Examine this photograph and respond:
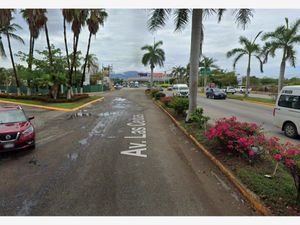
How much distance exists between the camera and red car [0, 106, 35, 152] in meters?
6.26

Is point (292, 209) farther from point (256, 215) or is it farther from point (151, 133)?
point (151, 133)

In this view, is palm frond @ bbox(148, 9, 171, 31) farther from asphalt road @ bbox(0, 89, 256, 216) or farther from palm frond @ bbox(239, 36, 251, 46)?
palm frond @ bbox(239, 36, 251, 46)

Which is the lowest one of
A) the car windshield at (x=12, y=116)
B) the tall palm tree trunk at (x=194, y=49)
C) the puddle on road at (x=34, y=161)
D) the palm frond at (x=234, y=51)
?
the puddle on road at (x=34, y=161)

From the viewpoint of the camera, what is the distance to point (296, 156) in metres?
3.89

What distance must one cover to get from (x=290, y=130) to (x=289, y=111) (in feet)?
2.55

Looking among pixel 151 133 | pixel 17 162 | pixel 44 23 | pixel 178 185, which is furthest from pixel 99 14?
pixel 178 185

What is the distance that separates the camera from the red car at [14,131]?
6.26m

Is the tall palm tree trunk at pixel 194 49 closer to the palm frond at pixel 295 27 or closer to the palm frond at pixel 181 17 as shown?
the palm frond at pixel 181 17

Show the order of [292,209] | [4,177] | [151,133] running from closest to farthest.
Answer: [292,209], [4,177], [151,133]

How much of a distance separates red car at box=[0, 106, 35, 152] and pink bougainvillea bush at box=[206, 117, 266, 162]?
17.9ft

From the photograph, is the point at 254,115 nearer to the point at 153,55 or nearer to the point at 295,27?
the point at 295,27

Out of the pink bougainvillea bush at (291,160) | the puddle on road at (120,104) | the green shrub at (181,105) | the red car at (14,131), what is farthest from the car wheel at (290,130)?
the puddle on road at (120,104)

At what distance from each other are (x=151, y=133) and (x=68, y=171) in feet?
15.8

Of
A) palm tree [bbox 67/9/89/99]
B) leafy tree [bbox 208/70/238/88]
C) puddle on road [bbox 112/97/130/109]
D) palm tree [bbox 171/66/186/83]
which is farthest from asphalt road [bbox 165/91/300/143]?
palm tree [bbox 171/66/186/83]
